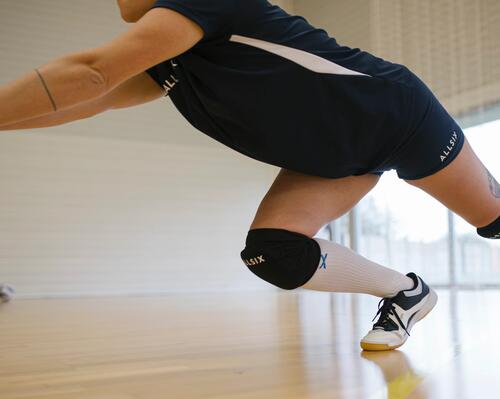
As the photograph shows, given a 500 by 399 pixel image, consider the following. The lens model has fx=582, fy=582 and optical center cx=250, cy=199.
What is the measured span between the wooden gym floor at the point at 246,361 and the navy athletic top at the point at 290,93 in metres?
0.49

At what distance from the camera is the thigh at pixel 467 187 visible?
149 centimetres

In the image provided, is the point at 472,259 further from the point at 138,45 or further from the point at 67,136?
the point at 138,45

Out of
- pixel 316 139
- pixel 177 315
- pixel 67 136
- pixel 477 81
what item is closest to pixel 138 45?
pixel 316 139

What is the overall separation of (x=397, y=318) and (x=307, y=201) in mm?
415

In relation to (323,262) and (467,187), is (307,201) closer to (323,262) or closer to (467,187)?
(323,262)

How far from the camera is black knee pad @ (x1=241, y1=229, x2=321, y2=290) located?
4.70 ft

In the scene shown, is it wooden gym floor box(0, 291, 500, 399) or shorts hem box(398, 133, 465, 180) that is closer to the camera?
wooden gym floor box(0, 291, 500, 399)

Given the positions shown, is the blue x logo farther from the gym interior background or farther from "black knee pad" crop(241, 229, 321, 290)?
the gym interior background

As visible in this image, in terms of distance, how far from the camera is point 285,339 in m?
1.92

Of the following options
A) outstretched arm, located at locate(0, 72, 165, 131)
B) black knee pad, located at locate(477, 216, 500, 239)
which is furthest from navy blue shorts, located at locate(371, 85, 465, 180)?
outstretched arm, located at locate(0, 72, 165, 131)

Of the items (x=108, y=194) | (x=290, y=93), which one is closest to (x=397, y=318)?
(x=290, y=93)

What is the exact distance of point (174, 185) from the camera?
614cm

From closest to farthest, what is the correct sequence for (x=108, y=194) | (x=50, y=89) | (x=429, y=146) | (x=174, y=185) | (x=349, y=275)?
1. (x=50, y=89)
2. (x=429, y=146)
3. (x=349, y=275)
4. (x=108, y=194)
5. (x=174, y=185)

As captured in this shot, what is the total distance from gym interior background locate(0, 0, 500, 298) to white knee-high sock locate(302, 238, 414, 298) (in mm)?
3307
